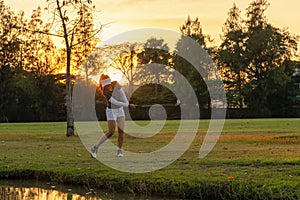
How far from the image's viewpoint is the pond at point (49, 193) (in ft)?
37.0

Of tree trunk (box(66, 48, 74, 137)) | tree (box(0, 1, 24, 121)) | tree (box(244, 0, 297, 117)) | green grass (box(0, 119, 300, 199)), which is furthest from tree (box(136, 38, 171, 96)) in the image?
green grass (box(0, 119, 300, 199))

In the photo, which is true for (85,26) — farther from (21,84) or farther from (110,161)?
(21,84)

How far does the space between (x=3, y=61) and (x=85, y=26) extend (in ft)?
142

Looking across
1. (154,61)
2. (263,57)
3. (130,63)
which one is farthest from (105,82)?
(263,57)

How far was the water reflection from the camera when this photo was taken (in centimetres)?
1140

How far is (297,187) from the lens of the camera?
397 inches

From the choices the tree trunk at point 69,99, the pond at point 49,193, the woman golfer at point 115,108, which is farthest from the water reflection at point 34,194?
the tree trunk at point 69,99

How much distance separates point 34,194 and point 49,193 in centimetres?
32

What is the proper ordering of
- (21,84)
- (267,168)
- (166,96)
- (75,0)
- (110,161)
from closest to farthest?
1. (267,168)
2. (110,161)
3. (75,0)
4. (166,96)
5. (21,84)

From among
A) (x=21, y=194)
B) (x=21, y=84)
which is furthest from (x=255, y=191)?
(x=21, y=84)

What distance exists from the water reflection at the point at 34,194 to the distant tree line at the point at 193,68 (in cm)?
4419

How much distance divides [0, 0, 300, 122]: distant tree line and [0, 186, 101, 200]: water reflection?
44187mm

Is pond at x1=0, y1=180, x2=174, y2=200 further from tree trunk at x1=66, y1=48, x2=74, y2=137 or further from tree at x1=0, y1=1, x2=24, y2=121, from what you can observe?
tree at x1=0, y1=1, x2=24, y2=121

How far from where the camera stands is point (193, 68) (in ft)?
229
